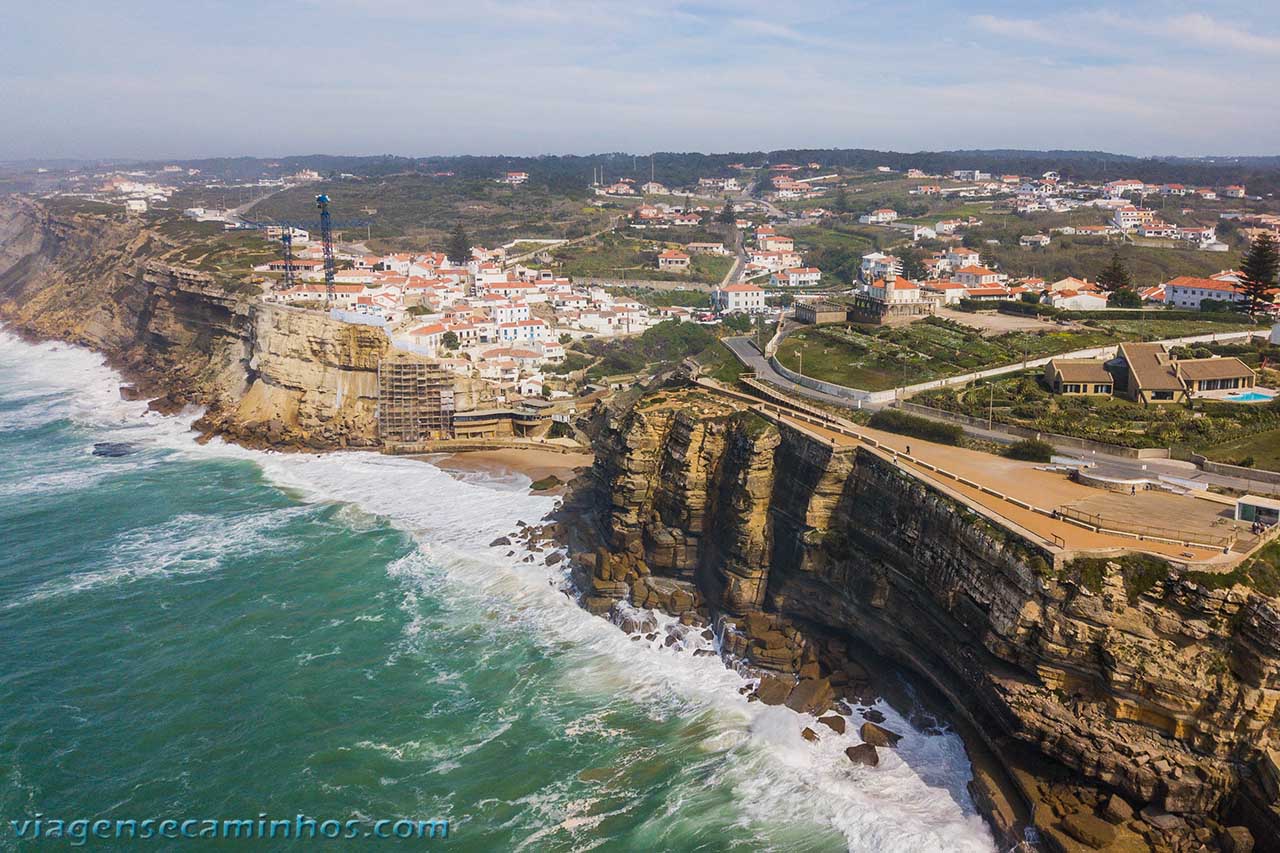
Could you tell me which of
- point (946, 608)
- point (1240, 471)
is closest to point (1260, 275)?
point (1240, 471)

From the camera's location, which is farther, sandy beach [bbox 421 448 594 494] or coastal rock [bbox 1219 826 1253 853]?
sandy beach [bbox 421 448 594 494]

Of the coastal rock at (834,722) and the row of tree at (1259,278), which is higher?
the row of tree at (1259,278)

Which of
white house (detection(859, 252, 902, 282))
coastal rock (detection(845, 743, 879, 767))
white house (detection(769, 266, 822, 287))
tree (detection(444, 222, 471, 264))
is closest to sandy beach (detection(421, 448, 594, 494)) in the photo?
coastal rock (detection(845, 743, 879, 767))

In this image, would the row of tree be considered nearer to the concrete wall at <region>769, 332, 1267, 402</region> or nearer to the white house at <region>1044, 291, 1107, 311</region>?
the concrete wall at <region>769, 332, 1267, 402</region>

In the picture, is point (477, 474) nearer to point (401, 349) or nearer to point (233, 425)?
point (401, 349)

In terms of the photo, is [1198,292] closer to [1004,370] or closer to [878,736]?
[1004,370]

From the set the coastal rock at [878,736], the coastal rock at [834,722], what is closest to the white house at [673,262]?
the coastal rock at [834,722]

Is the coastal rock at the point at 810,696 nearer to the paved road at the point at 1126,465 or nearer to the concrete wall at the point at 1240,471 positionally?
the paved road at the point at 1126,465
